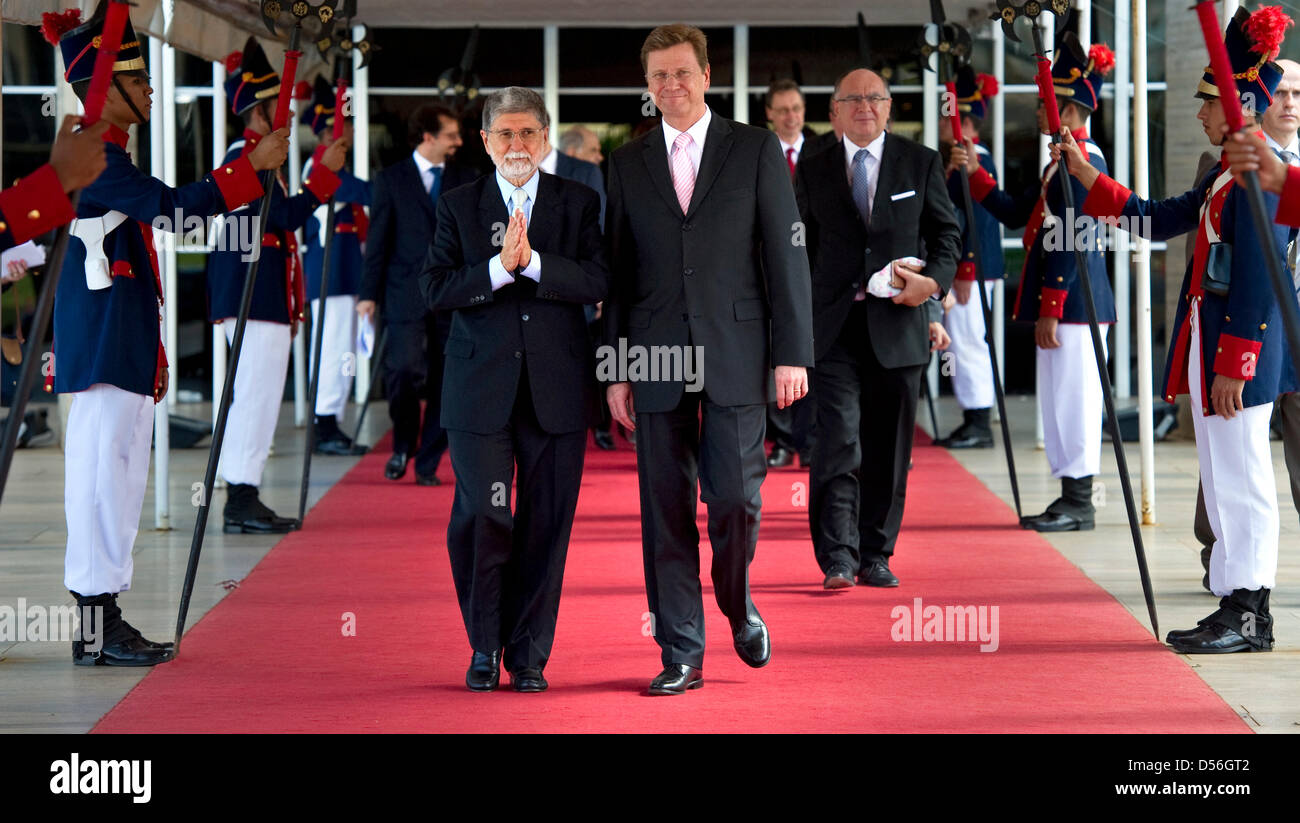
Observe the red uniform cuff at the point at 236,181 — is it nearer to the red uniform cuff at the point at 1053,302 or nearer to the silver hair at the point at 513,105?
the silver hair at the point at 513,105

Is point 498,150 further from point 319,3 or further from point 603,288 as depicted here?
point 319,3

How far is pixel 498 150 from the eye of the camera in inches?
187

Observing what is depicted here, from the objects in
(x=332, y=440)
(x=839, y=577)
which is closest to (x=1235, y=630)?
(x=839, y=577)

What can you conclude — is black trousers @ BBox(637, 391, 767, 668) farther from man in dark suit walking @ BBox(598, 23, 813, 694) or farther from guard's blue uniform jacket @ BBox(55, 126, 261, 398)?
guard's blue uniform jacket @ BBox(55, 126, 261, 398)

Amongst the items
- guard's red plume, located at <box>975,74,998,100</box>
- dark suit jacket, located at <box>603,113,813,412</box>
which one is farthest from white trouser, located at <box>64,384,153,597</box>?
guard's red plume, located at <box>975,74,998,100</box>

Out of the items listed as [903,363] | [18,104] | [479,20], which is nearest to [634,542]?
[903,363]

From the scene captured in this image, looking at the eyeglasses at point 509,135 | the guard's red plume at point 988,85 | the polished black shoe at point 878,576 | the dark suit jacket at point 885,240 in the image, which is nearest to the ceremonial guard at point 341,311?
the guard's red plume at point 988,85

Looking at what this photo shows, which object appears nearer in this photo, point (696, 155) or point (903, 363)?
point (696, 155)

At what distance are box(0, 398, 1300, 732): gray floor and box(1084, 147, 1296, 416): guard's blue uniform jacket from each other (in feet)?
2.85

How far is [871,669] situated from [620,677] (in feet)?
2.50

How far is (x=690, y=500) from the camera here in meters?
4.83

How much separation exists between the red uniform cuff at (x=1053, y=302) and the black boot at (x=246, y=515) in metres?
3.56

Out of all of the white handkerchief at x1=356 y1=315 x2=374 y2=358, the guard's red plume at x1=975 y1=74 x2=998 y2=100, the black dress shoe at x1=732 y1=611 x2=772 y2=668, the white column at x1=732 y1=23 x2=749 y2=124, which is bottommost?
the black dress shoe at x1=732 y1=611 x2=772 y2=668

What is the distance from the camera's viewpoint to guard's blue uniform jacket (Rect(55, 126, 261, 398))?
516 centimetres
